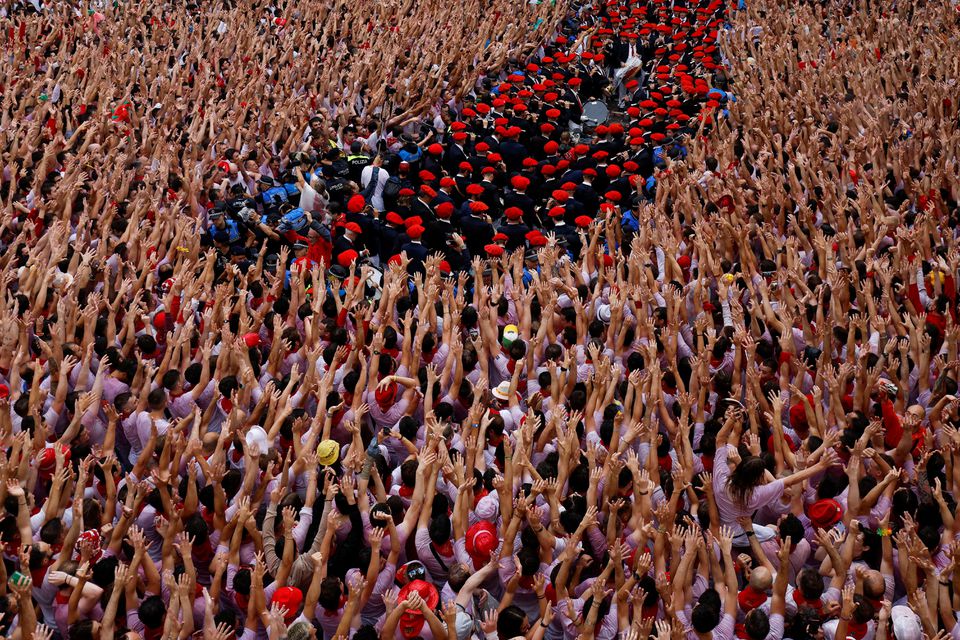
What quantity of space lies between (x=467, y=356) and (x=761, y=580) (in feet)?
8.78

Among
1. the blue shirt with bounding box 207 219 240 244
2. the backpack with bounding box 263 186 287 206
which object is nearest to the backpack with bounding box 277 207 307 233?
the blue shirt with bounding box 207 219 240 244

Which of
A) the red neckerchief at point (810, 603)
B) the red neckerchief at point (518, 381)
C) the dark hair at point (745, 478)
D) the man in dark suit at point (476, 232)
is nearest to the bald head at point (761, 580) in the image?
the red neckerchief at point (810, 603)

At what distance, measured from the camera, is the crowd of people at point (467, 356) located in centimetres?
414

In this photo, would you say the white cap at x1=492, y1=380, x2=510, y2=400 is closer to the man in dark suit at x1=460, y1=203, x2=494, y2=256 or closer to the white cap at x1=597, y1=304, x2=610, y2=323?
the white cap at x1=597, y1=304, x2=610, y2=323

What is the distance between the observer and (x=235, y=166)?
9.07 meters

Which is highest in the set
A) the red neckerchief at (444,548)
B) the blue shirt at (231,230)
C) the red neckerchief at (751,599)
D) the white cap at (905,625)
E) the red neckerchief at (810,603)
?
the white cap at (905,625)

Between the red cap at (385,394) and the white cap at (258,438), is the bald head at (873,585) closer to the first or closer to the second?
the red cap at (385,394)

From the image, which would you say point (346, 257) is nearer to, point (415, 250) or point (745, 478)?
→ point (415, 250)

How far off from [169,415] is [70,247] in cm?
254

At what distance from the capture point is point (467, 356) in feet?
19.9

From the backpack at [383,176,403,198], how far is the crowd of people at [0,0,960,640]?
0.04 meters

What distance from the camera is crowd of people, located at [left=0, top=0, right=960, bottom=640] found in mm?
4145

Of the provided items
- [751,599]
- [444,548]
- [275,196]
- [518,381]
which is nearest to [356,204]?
[275,196]

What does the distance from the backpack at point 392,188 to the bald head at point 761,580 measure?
20.1 ft
